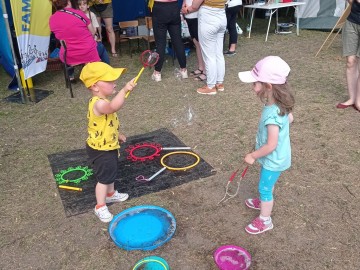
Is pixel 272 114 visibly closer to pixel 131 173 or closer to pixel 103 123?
pixel 103 123

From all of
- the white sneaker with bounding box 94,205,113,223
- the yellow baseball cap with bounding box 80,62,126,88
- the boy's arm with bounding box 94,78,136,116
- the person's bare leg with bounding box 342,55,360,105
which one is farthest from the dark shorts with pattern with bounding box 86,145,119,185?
the person's bare leg with bounding box 342,55,360,105

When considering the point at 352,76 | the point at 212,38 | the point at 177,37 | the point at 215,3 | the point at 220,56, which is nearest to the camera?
the point at 352,76

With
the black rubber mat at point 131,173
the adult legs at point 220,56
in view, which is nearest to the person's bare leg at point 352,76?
the adult legs at point 220,56

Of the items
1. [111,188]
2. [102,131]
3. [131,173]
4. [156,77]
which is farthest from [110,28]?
[102,131]

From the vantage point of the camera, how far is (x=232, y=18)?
7.05 meters

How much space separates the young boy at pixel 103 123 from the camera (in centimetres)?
260

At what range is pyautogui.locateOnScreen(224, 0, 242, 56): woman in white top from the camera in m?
6.83

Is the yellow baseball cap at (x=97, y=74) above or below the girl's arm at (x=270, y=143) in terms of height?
above

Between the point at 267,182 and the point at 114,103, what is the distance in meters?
1.21

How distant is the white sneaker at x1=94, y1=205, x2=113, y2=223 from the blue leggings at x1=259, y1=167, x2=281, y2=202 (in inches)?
47.3

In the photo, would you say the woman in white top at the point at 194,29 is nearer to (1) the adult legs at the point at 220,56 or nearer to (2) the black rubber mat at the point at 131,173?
(1) the adult legs at the point at 220,56

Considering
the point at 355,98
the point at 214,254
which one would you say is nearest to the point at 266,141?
the point at 214,254

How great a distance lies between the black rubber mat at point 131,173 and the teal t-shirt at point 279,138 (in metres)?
1.02

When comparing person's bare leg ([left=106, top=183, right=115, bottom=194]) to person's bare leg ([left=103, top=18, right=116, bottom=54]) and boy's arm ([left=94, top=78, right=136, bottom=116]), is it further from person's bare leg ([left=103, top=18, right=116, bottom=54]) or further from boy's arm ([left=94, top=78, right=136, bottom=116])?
person's bare leg ([left=103, top=18, right=116, bottom=54])
